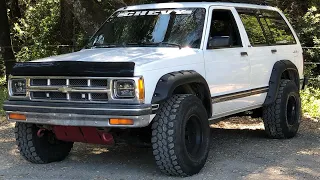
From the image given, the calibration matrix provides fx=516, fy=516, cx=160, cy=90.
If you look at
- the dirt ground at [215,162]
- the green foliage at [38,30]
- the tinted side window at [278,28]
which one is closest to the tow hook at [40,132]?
the dirt ground at [215,162]

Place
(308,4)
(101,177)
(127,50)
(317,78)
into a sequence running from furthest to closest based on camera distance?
(308,4) → (317,78) → (127,50) → (101,177)

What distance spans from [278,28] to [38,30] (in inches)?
459

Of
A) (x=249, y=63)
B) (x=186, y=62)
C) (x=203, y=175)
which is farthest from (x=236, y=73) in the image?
(x=203, y=175)

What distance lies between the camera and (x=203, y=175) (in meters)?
5.60

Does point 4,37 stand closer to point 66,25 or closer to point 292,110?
point 66,25

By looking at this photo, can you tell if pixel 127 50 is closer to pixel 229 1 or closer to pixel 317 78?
pixel 229 1

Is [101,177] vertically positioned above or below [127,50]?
below

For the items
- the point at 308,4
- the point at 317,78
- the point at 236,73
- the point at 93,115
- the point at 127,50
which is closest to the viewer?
the point at 93,115

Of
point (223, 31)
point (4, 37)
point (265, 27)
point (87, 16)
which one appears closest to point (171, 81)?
point (223, 31)

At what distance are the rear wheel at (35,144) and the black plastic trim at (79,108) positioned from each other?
50 centimetres

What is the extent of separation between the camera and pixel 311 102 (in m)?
11.2

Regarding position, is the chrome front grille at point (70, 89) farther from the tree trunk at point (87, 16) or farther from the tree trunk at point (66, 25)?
the tree trunk at point (66, 25)

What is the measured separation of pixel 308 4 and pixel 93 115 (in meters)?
12.5

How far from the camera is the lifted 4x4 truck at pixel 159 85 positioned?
511cm
